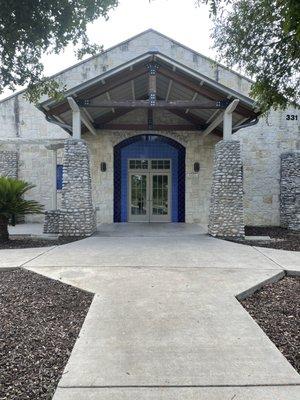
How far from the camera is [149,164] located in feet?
52.6

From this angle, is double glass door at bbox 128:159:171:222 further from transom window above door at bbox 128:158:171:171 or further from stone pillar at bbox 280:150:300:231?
stone pillar at bbox 280:150:300:231

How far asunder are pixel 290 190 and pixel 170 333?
13389 millimetres

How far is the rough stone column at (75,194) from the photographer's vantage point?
37.9ft

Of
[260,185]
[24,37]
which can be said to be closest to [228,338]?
[24,37]

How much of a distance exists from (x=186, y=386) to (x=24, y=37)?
3451 mm

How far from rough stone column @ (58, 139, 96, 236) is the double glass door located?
4.44 metres

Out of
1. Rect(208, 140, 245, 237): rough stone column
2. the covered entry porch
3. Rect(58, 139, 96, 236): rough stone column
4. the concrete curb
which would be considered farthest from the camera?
A: the covered entry porch

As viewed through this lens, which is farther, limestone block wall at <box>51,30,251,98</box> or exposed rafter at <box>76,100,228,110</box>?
limestone block wall at <box>51,30,251,98</box>

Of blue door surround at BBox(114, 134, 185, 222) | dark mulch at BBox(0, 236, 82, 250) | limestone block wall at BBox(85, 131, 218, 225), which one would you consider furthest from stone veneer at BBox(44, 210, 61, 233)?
blue door surround at BBox(114, 134, 185, 222)

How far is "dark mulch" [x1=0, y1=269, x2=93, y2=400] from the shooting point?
299 centimetres

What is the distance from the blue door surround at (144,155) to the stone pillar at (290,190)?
174 inches

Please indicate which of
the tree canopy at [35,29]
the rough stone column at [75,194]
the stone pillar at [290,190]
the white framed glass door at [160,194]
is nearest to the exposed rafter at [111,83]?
the rough stone column at [75,194]

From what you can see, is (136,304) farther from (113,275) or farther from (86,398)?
(86,398)

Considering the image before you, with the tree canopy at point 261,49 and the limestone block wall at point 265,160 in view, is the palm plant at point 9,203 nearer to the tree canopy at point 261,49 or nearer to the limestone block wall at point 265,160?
the tree canopy at point 261,49
